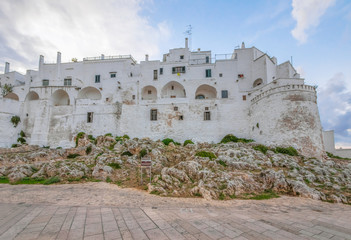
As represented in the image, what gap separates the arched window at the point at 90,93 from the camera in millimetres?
37606

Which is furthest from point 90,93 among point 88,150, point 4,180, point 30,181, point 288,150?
point 288,150

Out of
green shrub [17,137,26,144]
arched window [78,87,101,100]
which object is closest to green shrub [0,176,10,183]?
green shrub [17,137,26,144]

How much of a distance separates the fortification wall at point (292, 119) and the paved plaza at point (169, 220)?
1424 centimetres

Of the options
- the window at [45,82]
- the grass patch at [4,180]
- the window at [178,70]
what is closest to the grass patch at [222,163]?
the grass patch at [4,180]

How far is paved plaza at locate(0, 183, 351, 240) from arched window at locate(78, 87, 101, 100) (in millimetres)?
29922

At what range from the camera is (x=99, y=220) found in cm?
701

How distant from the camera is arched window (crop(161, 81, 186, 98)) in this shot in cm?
3541

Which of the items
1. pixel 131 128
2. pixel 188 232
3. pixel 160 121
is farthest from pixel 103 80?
pixel 188 232

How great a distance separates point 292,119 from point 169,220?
960 inches

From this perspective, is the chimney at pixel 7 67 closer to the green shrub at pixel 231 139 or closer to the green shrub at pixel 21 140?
the green shrub at pixel 21 140

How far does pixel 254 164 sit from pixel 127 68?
31.4 metres

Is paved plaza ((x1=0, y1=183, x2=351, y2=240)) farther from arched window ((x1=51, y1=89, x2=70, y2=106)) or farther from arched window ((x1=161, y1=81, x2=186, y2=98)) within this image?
arched window ((x1=51, y1=89, x2=70, y2=106))

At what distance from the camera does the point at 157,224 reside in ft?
22.2

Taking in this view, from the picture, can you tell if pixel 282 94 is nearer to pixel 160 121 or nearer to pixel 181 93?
pixel 181 93
